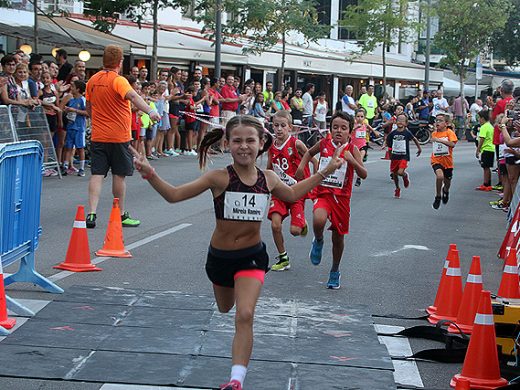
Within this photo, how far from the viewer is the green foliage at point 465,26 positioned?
2018 inches

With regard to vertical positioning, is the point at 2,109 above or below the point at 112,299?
above

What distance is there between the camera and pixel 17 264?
10.3 m

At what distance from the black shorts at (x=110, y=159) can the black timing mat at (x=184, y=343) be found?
3744 millimetres

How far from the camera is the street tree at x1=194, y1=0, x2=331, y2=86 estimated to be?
35031 mm

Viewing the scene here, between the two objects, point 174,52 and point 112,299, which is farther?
point 174,52

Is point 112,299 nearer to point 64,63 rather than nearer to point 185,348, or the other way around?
point 185,348

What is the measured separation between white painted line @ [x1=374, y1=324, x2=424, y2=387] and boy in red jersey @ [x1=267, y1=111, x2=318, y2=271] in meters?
2.58

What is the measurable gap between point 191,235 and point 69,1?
21604 millimetres

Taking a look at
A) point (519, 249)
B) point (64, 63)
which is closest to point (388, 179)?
point (64, 63)

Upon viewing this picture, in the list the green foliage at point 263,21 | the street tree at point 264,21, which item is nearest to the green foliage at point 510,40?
the street tree at point 264,21

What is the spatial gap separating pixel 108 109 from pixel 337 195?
12.4ft

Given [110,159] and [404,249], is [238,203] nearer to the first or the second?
[110,159]

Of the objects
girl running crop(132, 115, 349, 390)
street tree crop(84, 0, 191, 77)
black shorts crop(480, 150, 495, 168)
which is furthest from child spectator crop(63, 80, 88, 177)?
girl running crop(132, 115, 349, 390)

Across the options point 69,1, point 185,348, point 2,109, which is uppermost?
point 69,1
